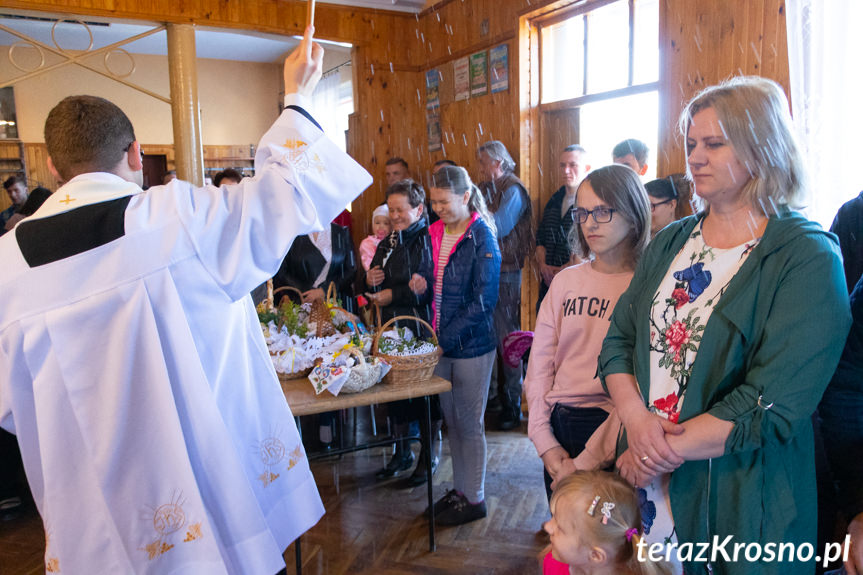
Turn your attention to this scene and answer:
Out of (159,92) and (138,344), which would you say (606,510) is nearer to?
(138,344)

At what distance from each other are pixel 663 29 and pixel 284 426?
3.27m

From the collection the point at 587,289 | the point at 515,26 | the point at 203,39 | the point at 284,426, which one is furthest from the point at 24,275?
the point at 203,39

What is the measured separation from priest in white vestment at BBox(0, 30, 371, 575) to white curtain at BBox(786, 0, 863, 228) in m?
2.35

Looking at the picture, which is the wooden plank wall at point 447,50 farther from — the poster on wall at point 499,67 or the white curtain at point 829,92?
the white curtain at point 829,92

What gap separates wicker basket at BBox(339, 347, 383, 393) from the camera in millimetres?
2296

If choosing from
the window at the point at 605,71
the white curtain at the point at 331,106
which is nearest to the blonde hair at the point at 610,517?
the window at the point at 605,71

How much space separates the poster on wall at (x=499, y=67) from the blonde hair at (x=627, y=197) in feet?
10.8

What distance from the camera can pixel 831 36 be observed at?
8.70 ft

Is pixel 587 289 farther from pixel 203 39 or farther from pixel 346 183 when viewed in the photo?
pixel 203 39

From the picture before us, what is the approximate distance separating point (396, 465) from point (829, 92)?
2761 millimetres

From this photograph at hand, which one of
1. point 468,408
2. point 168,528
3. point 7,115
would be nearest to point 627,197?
point 468,408

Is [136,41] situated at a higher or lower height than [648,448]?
higher

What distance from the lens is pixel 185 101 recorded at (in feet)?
17.2

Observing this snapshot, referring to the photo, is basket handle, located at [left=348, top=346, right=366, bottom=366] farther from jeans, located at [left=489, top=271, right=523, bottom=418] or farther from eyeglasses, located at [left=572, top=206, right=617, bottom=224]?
jeans, located at [left=489, top=271, right=523, bottom=418]
